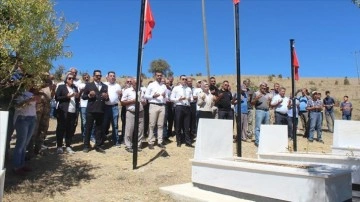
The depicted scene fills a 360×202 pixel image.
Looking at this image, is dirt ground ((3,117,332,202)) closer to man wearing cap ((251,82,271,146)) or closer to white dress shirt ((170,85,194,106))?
white dress shirt ((170,85,194,106))

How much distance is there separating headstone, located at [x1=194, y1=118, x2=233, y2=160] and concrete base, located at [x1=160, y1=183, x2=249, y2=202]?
617 millimetres

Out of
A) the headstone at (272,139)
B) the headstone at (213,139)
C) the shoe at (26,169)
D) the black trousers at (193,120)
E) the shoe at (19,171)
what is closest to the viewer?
the headstone at (213,139)

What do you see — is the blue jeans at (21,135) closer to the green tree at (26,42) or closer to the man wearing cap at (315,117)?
the green tree at (26,42)

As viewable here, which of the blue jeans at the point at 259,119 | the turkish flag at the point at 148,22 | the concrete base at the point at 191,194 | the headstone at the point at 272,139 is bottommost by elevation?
the concrete base at the point at 191,194

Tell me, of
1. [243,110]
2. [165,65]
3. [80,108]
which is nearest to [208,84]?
[243,110]

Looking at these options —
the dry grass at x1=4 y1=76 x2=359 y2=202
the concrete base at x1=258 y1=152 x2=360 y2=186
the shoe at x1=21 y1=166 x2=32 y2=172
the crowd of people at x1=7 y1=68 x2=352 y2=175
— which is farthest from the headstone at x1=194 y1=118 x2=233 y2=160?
the shoe at x1=21 y1=166 x2=32 y2=172

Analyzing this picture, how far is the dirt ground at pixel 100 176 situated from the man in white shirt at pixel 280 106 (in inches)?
165

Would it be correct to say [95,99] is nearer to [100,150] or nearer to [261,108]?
[100,150]

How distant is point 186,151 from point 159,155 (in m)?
1.01

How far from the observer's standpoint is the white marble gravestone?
955 centimetres

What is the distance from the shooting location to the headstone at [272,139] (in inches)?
371

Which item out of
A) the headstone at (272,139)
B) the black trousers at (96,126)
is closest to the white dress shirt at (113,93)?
the black trousers at (96,126)

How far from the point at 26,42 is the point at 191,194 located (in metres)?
3.88

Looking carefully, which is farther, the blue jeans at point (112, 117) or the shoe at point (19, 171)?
the blue jeans at point (112, 117)
